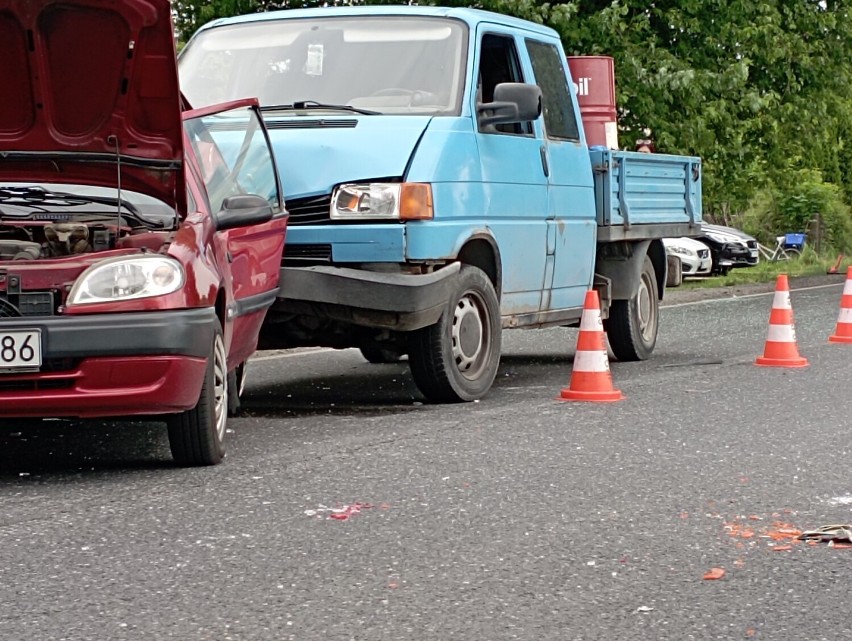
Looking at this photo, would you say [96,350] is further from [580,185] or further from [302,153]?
[580,185]

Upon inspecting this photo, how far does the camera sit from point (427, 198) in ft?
27.9

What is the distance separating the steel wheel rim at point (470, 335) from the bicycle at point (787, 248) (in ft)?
80.0

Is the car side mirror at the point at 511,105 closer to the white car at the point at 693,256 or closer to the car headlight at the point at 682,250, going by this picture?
the white car at the point at 693,256

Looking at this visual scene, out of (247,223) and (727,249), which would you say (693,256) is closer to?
(727,249)

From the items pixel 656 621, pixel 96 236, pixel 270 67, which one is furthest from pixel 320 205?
pixel 656 621

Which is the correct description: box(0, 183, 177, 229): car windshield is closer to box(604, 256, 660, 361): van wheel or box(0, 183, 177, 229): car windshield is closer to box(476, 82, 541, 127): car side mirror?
box(476, 82, 541, 127): car side mirror

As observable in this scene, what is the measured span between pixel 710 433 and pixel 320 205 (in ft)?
7.71

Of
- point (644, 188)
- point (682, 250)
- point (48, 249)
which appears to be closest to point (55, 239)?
point (48, 249)

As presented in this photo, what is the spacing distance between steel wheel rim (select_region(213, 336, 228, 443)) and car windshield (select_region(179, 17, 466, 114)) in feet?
7.70

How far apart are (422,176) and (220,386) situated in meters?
1.97

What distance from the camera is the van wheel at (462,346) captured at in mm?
8789

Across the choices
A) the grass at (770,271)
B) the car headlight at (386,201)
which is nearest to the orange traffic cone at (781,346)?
the car headlight at (386,201)

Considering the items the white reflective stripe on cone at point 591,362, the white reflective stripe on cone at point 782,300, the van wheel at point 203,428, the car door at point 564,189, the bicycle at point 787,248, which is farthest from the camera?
the bicycle at point 787,248

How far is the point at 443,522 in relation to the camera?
5.68 meters
